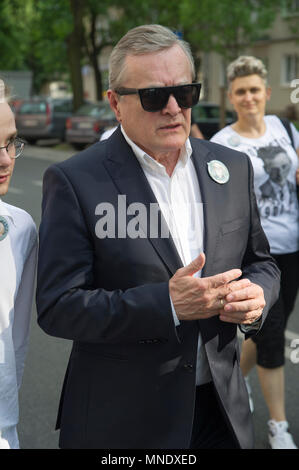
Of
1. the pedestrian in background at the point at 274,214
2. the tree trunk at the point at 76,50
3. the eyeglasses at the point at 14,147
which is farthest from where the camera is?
the tree trunk at the point at 76,50

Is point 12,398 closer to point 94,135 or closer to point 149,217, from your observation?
point 149,217

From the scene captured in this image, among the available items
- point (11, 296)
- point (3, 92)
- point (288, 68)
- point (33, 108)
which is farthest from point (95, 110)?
point (11, 296)

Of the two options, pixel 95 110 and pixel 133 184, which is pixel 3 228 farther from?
pixel 95 110

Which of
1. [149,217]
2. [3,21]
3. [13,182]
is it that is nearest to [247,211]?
[149,217]

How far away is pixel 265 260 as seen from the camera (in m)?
2.55

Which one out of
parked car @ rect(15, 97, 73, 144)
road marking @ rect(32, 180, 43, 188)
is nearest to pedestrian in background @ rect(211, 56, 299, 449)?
road marking @ rect(32, 180, 43, 188)

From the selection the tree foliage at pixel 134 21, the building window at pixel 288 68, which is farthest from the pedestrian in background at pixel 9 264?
the building window at pixel 288 68

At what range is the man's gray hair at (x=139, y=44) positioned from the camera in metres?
2.19

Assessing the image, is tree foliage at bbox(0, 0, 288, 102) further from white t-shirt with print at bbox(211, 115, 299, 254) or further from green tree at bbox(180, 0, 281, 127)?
white t-shirt with print at bbox(211, 115, 299, 254)

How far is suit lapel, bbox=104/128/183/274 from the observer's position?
2.19 m

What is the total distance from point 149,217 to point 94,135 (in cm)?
1808

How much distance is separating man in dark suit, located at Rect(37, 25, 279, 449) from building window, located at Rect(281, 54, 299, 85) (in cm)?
3151

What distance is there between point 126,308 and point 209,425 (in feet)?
2.19

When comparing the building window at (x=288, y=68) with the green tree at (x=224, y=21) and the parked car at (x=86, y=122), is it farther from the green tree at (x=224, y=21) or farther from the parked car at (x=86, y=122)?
the parked car at (x=86, y=122)
